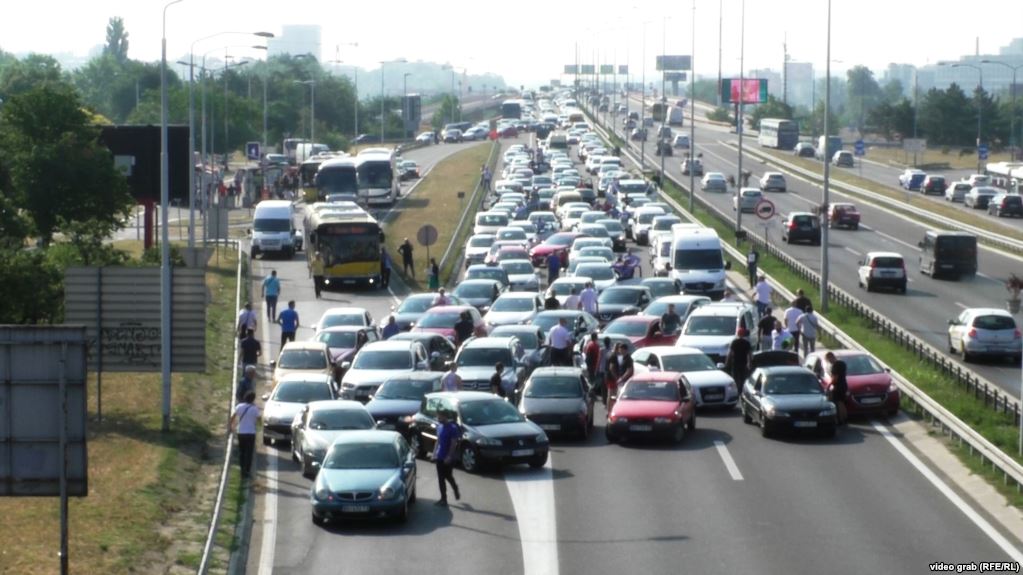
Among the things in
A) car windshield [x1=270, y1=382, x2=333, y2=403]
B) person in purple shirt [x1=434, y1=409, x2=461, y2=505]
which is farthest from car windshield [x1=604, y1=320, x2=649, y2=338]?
person in purple shirt [x1=434, y1=409, x2=461, y2=505]

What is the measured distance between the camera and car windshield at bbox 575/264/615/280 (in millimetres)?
50781

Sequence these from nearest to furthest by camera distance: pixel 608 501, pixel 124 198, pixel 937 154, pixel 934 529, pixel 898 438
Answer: pixel 934 529, pixel 608 501, pixel 898 438, pixel 124 198, pixel 937 154

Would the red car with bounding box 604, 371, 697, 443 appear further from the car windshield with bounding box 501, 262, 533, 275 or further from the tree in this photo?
the tree

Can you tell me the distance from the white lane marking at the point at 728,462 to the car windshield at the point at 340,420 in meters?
5.97

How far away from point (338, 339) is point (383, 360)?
4.33m

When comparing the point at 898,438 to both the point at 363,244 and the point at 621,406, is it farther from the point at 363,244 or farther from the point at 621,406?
the point at 363,244

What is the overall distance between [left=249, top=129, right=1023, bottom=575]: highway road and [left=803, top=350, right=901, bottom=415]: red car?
186cm

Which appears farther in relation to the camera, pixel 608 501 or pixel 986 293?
pixel 986 293

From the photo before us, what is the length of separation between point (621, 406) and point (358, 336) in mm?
10285

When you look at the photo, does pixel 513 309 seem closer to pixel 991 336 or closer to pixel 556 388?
pixel 991 336

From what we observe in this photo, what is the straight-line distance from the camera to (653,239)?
61812 millimetres

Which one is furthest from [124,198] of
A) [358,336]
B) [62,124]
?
[358,336]

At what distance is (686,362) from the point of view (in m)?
33.7

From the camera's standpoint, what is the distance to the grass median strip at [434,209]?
206 feet
